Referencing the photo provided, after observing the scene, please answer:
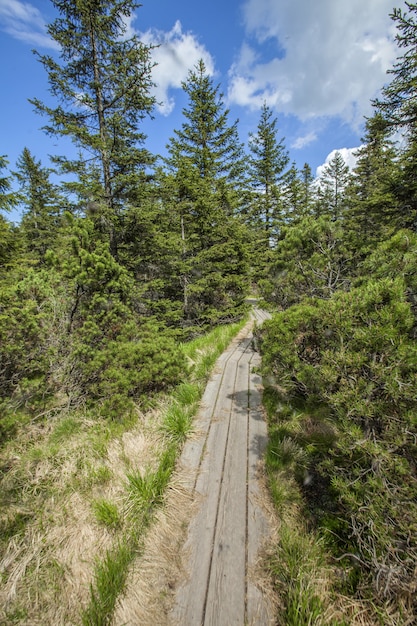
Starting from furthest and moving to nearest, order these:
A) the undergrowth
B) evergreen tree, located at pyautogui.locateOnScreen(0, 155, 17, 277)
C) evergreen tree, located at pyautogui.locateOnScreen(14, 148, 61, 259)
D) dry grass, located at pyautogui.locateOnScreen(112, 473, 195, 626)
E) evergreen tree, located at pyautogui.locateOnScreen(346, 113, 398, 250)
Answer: evergreen tree, located at pyautogui.locateOnScreen(14, 148, 61, 259)
evergreen tree, located at pyautogui.locateOnScreen(346, 113, 398, 250)
evergreen tree, located at pyautogui.locateOnScreen(0, 155, 17, 277)
the undergrowth
dry grass, located at pyautogui.locateOnScreen(112, 473, 195, 626)

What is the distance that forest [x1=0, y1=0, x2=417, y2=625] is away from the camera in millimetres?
1625

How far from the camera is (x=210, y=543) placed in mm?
2025

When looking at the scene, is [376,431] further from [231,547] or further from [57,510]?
[57,510]

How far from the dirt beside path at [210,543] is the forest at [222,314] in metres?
0.32

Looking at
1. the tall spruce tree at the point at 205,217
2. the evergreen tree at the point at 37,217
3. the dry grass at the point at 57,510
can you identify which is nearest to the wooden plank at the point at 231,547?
the dry grass at the point at 57,510

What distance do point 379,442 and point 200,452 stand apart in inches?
84.4

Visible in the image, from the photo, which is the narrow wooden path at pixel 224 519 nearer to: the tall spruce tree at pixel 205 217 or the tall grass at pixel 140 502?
the tall grass at pixel 140 502

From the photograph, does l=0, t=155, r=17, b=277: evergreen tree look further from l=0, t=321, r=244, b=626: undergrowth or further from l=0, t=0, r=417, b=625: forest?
l=0, t=321, r=244, b=626: undergrowth

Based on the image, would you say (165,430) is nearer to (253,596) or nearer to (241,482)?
(241,482)

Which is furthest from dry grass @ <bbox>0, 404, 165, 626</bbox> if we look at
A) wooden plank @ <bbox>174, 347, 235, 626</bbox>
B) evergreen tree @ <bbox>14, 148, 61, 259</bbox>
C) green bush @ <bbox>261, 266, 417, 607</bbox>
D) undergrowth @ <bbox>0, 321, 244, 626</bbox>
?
evergreen tree @ <bbox>14, 148, 61, 259</bbox>

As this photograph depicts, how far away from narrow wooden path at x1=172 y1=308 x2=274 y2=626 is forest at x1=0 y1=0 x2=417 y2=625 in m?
0.35

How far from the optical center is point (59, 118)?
711 cm

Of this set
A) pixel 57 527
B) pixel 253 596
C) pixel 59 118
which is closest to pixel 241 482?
pixel 253 596

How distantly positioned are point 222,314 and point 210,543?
28.5ft
